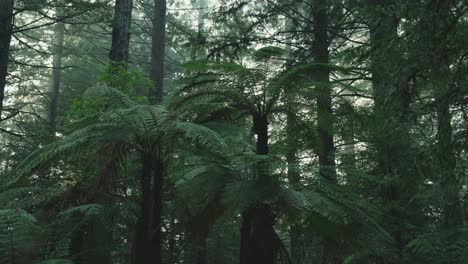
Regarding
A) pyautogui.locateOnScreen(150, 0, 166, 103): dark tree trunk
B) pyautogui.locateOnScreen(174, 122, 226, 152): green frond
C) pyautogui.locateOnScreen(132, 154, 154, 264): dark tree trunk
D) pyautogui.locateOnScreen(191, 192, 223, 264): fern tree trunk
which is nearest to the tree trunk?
pyautogui.locateOnScreen(150, 0, 166, 103): dark tree trunk

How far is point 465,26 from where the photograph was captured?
4.11m

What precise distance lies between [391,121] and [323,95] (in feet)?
3.19

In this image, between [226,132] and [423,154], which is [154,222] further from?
[423,154]

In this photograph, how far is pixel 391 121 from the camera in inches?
180

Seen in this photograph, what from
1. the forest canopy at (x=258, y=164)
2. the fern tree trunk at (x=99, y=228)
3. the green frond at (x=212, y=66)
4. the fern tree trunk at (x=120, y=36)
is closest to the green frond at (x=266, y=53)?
the forest canopy at (x=258, y=164)

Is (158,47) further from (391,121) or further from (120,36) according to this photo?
(391,121)

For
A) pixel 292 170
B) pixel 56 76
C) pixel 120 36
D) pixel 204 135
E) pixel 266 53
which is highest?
pixel 56 76

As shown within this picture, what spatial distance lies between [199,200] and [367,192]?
3254 mm

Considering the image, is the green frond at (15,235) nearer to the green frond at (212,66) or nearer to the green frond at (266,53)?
the green frond at (212,66)

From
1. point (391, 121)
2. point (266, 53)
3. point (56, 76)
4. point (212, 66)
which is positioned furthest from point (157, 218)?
point (56, 76)

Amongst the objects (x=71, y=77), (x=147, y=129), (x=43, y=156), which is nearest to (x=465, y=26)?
(x=147, y=129)

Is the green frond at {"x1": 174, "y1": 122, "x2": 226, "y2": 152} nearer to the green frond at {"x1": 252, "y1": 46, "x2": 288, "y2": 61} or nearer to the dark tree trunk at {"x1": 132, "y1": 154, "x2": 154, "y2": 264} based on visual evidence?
the dark tree trunk at {"x1": 132, "y1": 154, "x2": 154, "y2": 264}

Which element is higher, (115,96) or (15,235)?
(115,96)

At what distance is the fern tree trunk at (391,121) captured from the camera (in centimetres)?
441
